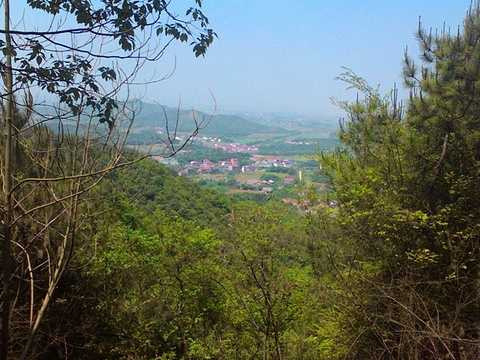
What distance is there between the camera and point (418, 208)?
4582 mm

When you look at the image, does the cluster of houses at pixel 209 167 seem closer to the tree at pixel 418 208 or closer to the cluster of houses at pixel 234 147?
the cluster of houses at pixel 234 147

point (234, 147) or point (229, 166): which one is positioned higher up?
point (234, 147)

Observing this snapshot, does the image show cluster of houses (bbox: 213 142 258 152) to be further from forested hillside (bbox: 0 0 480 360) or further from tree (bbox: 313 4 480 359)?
tree (bbox: 313 4 480 359)

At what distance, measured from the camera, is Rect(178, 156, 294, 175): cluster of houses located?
135 feet

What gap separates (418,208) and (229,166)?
4097 cm

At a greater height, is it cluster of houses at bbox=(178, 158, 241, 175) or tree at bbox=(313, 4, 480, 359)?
tree at bbox=(313, 4, 480, 359)

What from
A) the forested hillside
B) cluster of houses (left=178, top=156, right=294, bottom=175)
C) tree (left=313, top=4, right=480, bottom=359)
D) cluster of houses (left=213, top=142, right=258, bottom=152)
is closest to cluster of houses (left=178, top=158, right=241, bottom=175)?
cluster of houses (left=178, top=156, right=294, bottom=175)

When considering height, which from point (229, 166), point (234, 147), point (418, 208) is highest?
point (234, 147)

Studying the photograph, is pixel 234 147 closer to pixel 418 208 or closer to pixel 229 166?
pixel 229 166

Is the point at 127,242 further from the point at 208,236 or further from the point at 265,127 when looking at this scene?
the point at 265,127

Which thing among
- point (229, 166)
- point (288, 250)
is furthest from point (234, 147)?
point (288, 250)

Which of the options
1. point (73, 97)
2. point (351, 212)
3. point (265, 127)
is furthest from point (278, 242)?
point (265, 127)

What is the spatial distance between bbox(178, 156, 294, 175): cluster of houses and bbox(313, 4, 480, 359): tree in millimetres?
34528

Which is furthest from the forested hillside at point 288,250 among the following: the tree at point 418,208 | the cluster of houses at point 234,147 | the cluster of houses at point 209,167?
the cluster of houses at point 234,147
